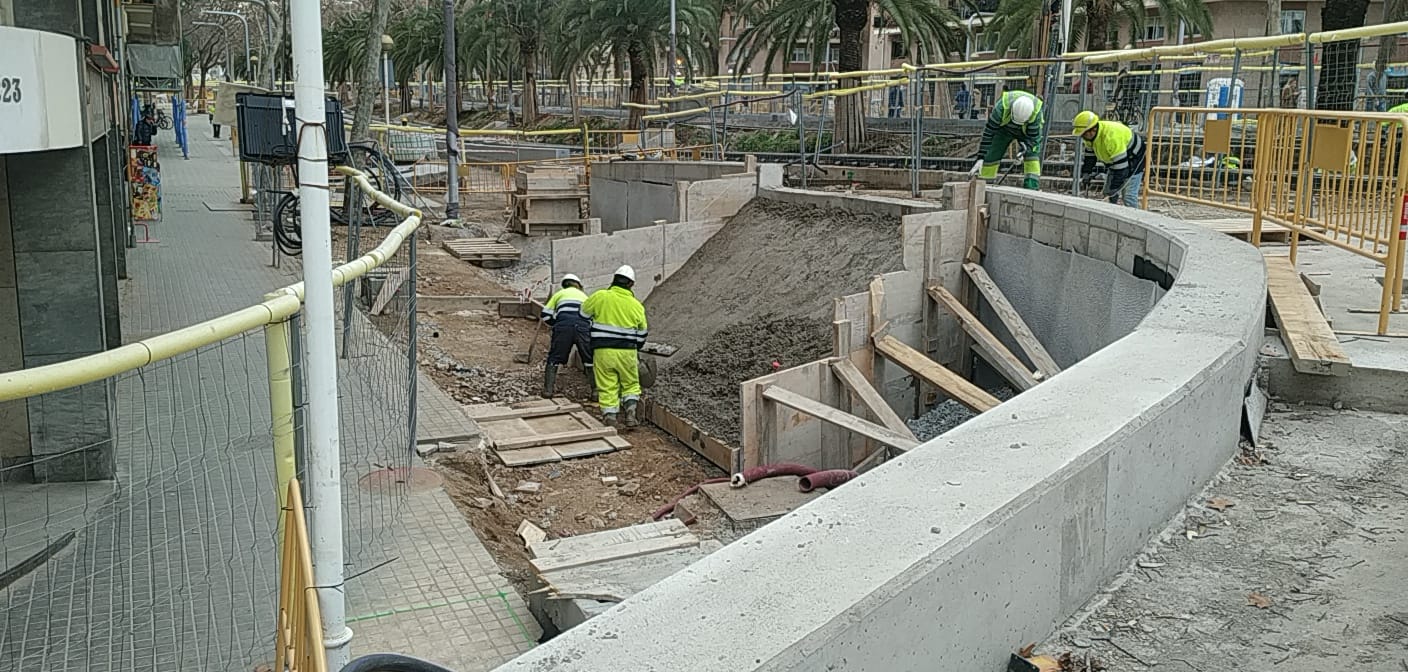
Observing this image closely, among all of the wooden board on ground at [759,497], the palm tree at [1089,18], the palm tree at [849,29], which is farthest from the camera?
the palm tree at [1089,18]

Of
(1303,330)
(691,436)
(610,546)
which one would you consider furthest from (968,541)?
(691,436)

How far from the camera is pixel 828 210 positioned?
16.8 metres

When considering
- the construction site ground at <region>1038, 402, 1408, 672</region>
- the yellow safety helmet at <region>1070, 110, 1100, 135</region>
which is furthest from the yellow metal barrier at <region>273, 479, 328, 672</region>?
the yellow safety helmet at <region>1070, 110, 1100, 135</region>

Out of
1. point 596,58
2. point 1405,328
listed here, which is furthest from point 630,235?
point 596,58

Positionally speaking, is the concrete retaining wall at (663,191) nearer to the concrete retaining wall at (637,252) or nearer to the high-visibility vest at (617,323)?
the concrete retaining wall at (637,252)

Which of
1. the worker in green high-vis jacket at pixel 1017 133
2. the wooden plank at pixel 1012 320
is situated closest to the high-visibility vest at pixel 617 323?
the wooden plank at pixel 1012 320

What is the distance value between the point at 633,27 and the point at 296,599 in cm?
3874

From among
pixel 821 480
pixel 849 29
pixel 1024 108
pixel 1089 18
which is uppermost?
pixel 1089 18

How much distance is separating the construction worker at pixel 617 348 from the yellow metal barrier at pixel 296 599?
28.7 ft

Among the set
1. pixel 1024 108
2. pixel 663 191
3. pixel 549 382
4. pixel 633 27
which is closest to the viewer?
pixel 549 382

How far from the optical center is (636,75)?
42.5m

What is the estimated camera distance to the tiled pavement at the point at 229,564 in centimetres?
454

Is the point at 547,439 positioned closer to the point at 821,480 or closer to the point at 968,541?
the point at 821,480

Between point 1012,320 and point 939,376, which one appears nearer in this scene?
point 939,376
